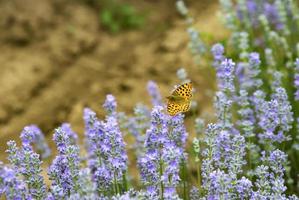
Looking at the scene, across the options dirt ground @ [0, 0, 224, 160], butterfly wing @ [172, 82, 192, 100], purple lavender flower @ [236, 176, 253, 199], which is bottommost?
purple lavender flower @ [236, 176, 253, 199]

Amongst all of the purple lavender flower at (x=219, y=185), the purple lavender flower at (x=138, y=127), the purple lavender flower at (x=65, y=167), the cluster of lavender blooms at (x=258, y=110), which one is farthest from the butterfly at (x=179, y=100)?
the purple lavender flower at (x=138, y=127)

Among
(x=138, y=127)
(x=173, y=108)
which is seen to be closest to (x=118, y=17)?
(x=138, y=127)

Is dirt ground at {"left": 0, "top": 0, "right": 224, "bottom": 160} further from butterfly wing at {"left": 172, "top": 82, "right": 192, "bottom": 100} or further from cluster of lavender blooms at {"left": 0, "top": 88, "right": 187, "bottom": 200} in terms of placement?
butterfly wing at {"left": 172, "top": 82, "right": 192, "bottom": 100}

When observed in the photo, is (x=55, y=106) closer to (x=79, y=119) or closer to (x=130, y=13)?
(x=79, y=119)

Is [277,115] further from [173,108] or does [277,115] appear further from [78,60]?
[78,60]

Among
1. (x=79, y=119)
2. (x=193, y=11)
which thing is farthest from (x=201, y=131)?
(x=193, y=11)

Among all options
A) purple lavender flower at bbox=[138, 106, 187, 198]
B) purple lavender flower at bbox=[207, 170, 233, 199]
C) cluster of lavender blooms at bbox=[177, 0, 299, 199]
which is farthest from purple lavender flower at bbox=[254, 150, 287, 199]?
purple lavender flower at bbox=[138, 106, 187, 198]
